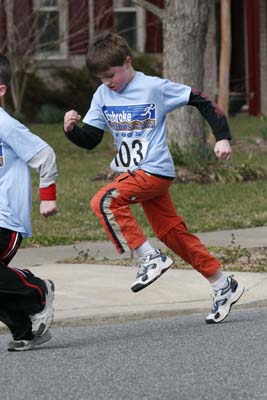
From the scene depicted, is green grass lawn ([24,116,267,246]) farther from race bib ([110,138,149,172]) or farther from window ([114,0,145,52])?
window ([114,0,145,52])

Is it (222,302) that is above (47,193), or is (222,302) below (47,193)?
below

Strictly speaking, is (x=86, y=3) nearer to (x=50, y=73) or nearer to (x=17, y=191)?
(x=50, y=73)

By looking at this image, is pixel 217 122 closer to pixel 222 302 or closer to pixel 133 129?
pixel 133 129

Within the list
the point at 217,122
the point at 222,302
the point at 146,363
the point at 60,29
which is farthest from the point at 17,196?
the point at 60,29

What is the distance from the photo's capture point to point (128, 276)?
30.6 ft

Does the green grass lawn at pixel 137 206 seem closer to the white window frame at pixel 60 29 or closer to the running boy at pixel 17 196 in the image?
the running boy at pixel 17 196

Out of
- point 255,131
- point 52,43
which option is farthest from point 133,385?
point 52,43

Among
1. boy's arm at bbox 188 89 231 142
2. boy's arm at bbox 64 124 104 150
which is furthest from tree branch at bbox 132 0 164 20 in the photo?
boy's arm at bbox 188 89 231 142

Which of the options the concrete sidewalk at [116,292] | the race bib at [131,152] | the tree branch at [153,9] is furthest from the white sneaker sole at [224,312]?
the tree branch at [153,9]

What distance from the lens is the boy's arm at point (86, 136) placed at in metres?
7.39

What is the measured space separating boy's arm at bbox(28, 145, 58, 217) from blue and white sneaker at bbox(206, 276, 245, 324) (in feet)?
5.20

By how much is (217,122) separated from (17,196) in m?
1.43

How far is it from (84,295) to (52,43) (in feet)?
56.2

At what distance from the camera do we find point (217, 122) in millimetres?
7176
